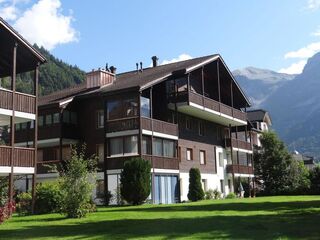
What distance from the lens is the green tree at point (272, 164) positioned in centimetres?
5769

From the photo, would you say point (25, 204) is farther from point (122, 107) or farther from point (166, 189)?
point (166, 189)

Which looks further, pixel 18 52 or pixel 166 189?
pixel 166 189

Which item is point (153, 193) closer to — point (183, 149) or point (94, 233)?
point (183, 149)

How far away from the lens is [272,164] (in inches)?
2325

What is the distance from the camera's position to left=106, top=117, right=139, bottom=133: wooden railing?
35.3 meters

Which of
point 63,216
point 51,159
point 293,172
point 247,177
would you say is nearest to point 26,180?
point 51,159

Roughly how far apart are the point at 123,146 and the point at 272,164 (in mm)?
28031

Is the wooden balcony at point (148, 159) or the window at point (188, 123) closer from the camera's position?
the wooden balcony at point (148, 159)

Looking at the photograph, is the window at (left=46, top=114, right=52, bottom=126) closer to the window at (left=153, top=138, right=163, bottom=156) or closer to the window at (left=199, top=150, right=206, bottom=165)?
the window at (left=153, top=138, right=163, bottom=156)

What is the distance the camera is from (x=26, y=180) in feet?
131

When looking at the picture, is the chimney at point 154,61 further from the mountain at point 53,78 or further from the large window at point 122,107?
the mountain at point 53,78

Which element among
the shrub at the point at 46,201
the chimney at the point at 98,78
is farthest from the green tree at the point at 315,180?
the shrub at the point at 46,201

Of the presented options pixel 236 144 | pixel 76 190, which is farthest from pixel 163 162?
pixel 236 144

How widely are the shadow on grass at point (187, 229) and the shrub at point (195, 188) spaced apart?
19.8 metres
